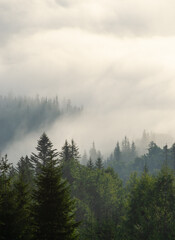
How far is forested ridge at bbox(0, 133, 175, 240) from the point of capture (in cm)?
2395

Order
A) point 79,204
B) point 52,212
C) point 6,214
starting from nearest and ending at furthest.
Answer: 1. point 52,212
2. point 6,214
3. point 79,204

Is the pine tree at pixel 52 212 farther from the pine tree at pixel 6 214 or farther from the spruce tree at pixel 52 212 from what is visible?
the pine tree at pixel 6 214

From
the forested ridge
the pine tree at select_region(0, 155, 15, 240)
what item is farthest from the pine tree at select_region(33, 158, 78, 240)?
the pine tree at select_region(0, 155, 15, 240)

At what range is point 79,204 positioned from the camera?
207 ft

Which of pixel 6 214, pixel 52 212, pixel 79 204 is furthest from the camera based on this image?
pixel 79 204

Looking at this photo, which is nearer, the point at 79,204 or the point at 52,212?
the point at 52,212

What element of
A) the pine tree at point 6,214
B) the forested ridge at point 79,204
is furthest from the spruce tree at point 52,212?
the pine tree at point 6,214

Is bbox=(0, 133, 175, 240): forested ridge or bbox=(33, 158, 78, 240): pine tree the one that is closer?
bbox=(33, 158, 78, 240): pine tree

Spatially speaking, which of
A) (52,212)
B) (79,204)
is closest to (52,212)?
(52,212)

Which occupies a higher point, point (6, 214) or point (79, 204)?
point (79, 204)

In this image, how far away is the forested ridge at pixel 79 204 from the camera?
24.0 meters

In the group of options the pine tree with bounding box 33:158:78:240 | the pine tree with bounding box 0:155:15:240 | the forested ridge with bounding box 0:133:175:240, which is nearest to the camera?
the pine tree with bounding box 33:158:78:240

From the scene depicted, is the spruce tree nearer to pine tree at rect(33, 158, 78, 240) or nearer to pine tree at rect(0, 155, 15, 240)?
pine tree at rect(33, 158, 78, 240)

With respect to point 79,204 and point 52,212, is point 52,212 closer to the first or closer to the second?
point 52,212
